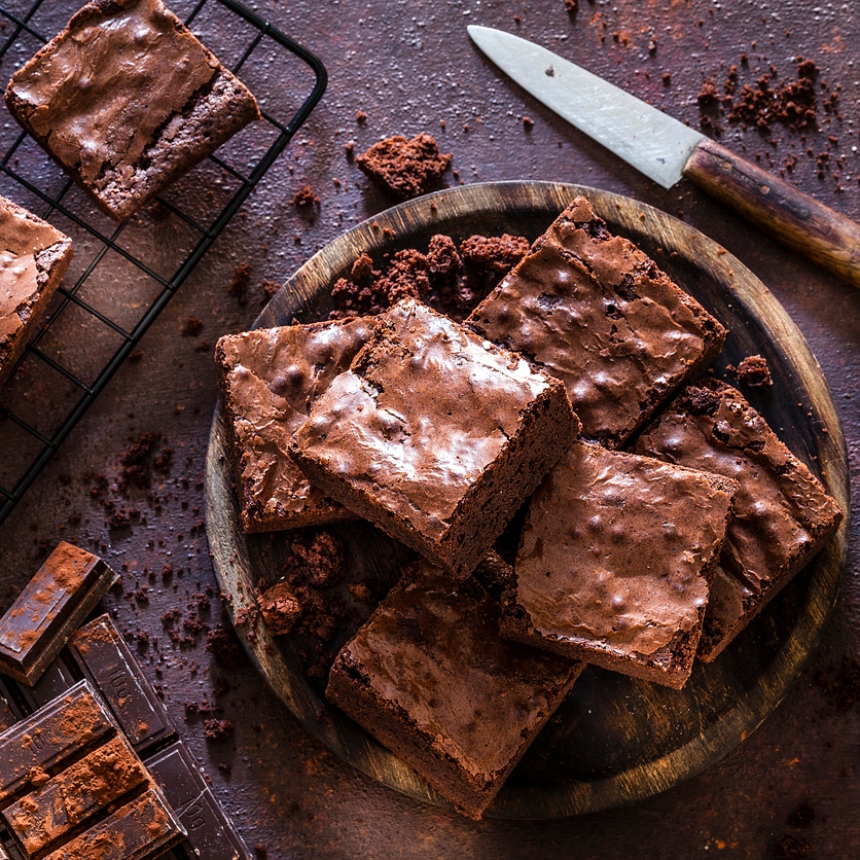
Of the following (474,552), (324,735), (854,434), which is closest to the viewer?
(474,552)

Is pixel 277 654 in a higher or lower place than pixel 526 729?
lower

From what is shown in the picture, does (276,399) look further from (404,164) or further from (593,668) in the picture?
(593,668)

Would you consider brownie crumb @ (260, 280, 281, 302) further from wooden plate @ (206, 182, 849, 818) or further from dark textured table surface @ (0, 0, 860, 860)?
wooden plate @ (206, 182, 849, 818)

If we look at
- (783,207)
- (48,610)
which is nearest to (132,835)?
(48,610)

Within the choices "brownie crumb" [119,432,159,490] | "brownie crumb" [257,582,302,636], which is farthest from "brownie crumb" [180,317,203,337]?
"brownie crumb" [257,582,302,636]

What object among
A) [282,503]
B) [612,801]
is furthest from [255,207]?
[612,801]

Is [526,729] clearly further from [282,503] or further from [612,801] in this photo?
[282,503]

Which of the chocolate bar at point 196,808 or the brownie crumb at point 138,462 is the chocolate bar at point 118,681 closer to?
the chocolate bar at point 196,808
